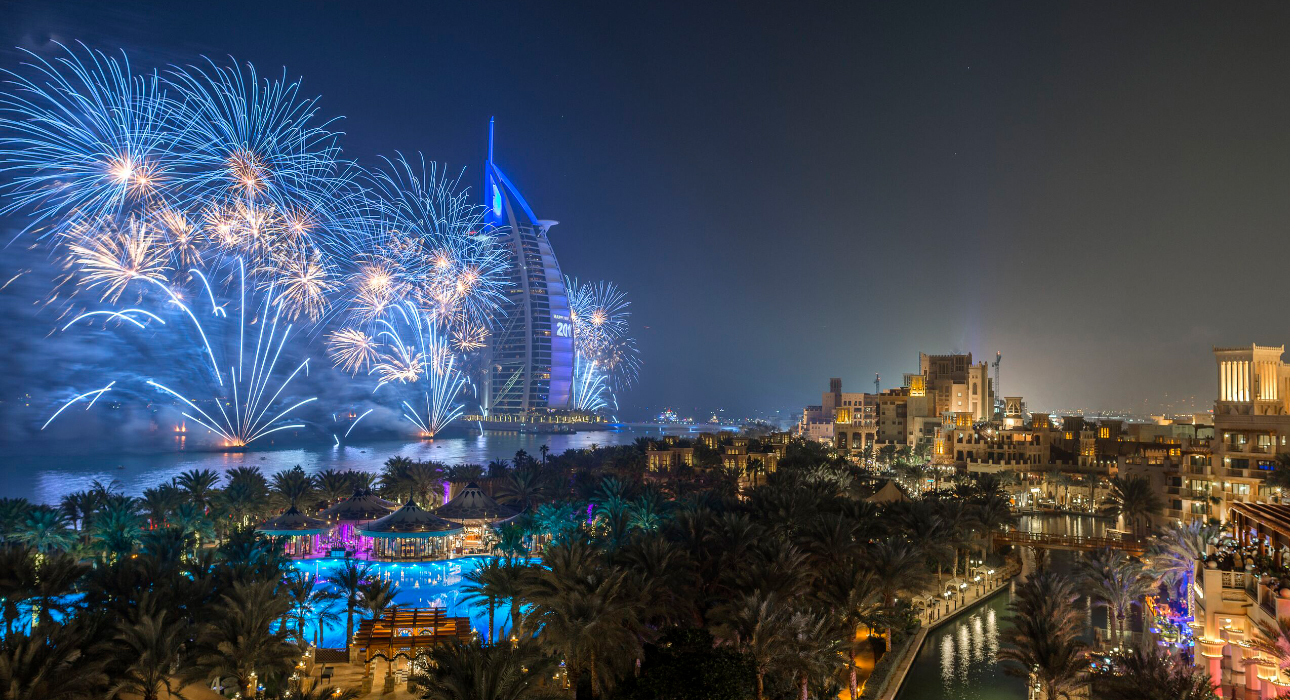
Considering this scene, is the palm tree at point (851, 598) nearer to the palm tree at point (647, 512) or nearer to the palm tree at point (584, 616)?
the palm tree at point (584, 616)

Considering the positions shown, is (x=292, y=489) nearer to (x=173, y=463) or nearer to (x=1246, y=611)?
(x=1246, y=611)

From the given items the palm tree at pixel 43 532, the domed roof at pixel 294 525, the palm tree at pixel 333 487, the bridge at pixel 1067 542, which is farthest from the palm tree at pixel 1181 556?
the palm tree at pixel 333 487

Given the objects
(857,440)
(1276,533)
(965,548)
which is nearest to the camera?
(1276,533)

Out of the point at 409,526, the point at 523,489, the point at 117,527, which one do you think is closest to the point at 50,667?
the point at 117,527

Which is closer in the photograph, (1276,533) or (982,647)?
(1276,533)

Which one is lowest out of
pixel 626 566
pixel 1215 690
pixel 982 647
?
pixel 982 647

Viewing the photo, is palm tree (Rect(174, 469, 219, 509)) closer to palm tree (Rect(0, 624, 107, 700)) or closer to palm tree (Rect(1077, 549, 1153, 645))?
palm tree (Rect(0, 624, 107, 700))

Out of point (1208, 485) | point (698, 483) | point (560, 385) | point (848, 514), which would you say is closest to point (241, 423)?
point (560, 385)

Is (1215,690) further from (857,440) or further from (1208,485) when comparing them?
(857,440)
